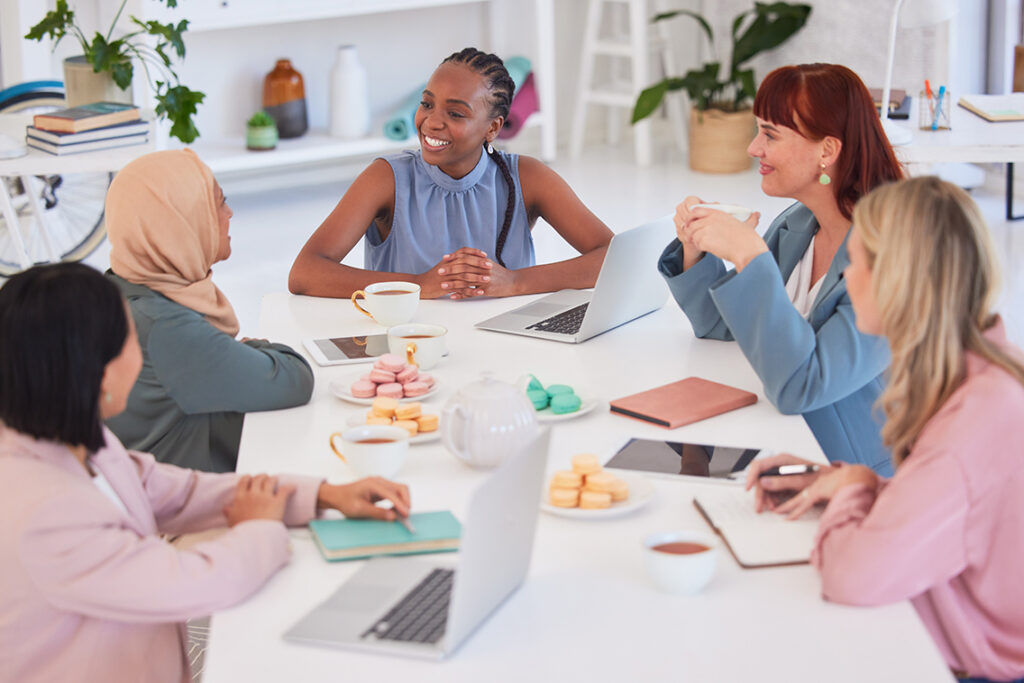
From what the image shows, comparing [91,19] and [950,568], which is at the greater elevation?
[91,19]

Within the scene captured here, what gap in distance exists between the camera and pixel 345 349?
202 centimetres

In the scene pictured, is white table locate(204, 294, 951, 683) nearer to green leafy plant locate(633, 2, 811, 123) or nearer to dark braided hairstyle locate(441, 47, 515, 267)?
dark braided hairstyle locate(441, 47, 515, 267)

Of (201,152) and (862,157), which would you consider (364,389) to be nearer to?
(862,157)

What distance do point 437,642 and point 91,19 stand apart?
469cm

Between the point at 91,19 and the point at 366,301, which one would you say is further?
the point at 91,19

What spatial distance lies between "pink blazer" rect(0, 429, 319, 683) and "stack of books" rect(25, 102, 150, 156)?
2.46 meters

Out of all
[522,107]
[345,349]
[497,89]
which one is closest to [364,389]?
[345,349]

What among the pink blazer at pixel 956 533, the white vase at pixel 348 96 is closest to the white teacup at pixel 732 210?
the pink blazer at pixel 956 533

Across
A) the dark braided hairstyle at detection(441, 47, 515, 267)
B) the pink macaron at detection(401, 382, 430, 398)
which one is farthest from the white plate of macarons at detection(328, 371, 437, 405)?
the dark braided hairstyle at detection(441, 47, 515, 267)

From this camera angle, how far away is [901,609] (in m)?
1.19

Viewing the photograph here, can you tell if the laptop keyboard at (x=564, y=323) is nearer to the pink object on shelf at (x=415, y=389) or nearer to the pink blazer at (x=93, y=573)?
the pink object on shelf at (x=415, y=389)

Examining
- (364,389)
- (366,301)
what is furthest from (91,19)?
(364,389)

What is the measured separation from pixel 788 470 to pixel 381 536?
488 mm

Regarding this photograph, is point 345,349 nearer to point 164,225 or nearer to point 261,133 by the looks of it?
point 164,225
